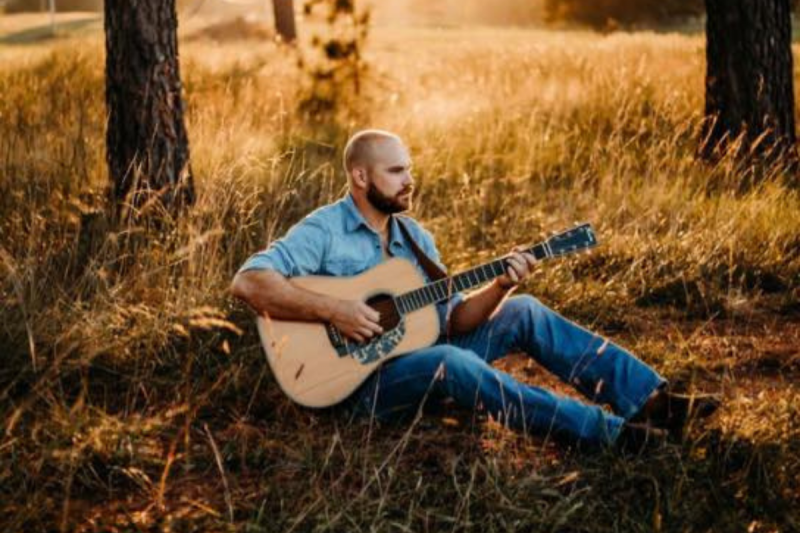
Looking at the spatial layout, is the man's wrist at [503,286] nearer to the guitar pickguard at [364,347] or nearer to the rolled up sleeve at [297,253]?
the guitar pickguard at [364,347]

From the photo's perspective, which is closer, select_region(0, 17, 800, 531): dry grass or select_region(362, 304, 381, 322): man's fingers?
select_region(0, 17, 800, 531): dry grass

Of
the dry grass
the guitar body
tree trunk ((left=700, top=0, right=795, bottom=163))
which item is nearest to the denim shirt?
the guitar body

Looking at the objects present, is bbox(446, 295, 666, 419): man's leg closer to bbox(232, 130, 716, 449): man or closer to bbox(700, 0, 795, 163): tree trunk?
bbox(232, 130, 716, 449): man

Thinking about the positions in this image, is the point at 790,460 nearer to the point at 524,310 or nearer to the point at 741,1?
the point at 524,310

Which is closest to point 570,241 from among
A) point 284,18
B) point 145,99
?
point 145,99

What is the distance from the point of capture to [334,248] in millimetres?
3998

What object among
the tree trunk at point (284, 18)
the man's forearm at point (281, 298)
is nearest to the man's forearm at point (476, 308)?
the man's forearm at point (281, 298)

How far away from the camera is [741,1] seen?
752 centimetres

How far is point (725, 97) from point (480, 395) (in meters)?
4.74

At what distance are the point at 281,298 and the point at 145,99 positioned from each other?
7.43 ft

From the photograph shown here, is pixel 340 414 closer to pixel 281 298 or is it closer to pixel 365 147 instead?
pixel 281 298

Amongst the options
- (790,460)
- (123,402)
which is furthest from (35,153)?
(790,460)

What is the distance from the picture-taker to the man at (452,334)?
365cm

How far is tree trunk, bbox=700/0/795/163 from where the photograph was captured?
24.8 ft
